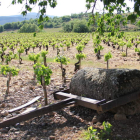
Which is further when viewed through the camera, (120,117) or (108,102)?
(120,117)

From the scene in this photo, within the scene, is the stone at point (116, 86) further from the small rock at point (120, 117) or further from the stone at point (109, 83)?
the small rock at point (120, 117)

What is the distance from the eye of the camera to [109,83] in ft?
16.7

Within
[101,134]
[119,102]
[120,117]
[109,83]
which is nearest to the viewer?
[101,134]

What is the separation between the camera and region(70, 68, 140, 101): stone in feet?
16.4

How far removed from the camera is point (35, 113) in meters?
4.98

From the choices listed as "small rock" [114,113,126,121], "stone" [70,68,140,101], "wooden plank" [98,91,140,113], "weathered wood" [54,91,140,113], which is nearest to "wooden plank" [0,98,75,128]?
"weathered wood" [54,91,140,113]

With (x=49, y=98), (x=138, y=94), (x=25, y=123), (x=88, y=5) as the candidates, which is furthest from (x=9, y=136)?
(x=88, y=5)

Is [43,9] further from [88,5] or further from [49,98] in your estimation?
[49,98]

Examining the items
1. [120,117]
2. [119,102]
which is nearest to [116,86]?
[119,102]

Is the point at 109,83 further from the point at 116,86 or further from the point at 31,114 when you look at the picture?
the point at 31,114

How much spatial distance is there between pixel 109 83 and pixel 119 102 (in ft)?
2.06

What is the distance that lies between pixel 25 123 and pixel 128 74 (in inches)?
120

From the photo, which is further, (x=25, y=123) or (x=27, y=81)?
(x=27, y=81)

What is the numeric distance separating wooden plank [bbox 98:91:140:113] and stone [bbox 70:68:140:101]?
0.24 meters
